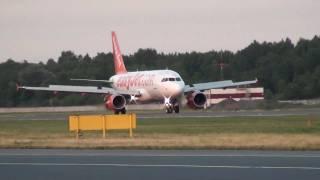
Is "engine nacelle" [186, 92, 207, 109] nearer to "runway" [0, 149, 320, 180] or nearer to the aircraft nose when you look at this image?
the aircraft nose

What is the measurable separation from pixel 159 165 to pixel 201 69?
130661mm

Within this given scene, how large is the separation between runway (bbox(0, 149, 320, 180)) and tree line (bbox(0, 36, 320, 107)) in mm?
67834

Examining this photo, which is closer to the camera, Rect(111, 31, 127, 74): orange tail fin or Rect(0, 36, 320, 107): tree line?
Rect(111, 31, 127, 74): orange tail fin

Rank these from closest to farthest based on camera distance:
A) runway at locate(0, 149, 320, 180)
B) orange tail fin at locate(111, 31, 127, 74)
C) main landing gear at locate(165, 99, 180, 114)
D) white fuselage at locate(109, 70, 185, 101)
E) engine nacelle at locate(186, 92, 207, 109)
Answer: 1. runway at locate(0, 149, 320, 180)
2. main landing gear at locate(165, 99, 180, 114)
3. white fuselage at locate(109, 70, 185, 101)
4. engine nacelle at locate(186, 92, 207, 109)
5. orange tail fin at locate(111, 31, 127, 74)

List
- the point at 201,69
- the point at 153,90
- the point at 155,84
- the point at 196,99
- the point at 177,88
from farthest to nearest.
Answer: the point at 201,69, the point at 153,90, the point at 155,84, the point at 196,99, the point at 177,88

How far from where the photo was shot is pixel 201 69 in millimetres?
153500

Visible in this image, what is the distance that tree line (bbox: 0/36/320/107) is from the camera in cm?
11131

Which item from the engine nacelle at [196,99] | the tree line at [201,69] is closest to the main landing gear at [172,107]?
the engine nacelle at [196,99]

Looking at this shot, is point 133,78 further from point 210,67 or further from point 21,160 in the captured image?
point 210,67

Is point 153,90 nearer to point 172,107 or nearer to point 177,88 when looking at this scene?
point 177,88

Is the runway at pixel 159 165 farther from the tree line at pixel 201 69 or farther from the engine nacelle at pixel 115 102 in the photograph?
the tree line at pixel 201 69

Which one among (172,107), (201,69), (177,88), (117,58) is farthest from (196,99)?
(201,69)

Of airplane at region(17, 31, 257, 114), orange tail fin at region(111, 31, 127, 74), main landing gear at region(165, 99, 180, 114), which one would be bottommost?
main landing gear at region(165, 99, 180, 114)

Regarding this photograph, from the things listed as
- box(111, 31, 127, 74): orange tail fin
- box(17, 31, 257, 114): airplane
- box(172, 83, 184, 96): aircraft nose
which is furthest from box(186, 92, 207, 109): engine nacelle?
box(111, 31, 127, 74): orange tail fin
